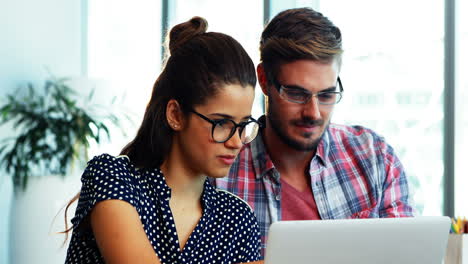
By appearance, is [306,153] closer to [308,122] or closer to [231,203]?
[308,122]

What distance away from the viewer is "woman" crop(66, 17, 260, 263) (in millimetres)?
1359

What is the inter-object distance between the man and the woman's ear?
1.41 ft

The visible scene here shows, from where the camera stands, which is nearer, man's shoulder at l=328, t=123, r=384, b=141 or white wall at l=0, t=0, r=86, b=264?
man's shoulder at l=328, t=123, r=384, b=141

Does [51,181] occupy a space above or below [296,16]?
below

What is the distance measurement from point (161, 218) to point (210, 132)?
242mm

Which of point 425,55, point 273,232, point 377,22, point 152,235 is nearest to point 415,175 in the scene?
point 425,55

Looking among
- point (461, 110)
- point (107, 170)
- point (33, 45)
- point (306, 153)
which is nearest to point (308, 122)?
point (306, 153)

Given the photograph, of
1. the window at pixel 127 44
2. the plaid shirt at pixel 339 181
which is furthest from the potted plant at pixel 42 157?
the plaid shirt at pixel 339 181

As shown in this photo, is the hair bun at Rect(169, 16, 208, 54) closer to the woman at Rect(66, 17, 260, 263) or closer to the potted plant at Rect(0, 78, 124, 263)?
the woman at Rect(66, 17, 260, 263)

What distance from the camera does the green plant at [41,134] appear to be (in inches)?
155

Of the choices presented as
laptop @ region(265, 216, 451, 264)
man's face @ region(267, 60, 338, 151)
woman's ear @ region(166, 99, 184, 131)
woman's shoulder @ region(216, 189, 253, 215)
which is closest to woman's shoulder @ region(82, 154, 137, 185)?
woman's ear @ region(166, 99, 184, 131)

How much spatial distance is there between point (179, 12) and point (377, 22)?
1707 mm

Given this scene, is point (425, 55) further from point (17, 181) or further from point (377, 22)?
point (17, 181)

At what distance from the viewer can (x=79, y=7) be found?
196 inches
